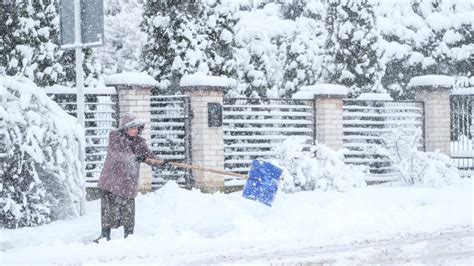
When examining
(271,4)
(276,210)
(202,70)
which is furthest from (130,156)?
(271,4)

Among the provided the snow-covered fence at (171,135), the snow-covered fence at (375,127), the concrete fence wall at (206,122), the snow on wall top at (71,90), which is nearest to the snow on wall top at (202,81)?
the concrete fence wall at (206,122)

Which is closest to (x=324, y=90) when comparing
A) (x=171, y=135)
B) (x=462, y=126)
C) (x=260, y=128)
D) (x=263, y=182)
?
(x=260, y=128)

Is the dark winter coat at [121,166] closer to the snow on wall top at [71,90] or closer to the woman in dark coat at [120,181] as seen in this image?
A: the woman in dark coat at [120,181]

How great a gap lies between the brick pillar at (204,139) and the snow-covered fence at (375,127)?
300 centimetres

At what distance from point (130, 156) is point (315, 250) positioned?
257 centimetres

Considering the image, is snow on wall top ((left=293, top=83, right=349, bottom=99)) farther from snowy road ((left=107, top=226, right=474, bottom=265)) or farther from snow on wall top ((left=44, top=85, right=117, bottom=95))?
snowy road ((left=107, top=226, right=474, bottom=265))

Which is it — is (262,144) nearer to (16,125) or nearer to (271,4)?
(16,125)

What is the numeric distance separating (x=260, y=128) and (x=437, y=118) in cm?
439

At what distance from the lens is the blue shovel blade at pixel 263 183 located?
877 cm

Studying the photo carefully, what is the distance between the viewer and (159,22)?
49.2 ft

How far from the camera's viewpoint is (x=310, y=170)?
1145cm

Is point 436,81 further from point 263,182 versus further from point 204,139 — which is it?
point 263,182

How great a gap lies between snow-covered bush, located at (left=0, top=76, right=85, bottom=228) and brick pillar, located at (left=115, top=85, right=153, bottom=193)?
1.96 m

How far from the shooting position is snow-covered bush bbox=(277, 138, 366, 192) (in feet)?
37.4
